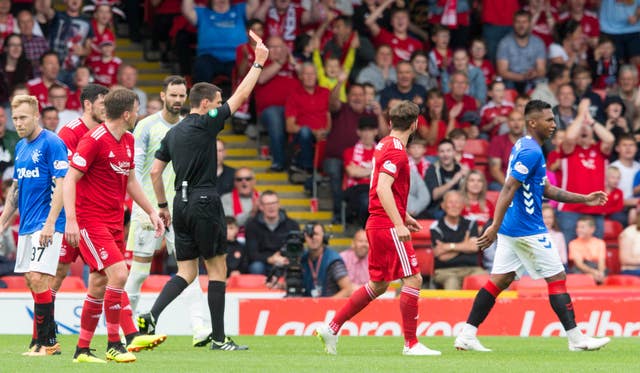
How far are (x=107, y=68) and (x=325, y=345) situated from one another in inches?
370

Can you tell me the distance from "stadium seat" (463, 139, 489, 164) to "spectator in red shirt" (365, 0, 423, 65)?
2.14 m

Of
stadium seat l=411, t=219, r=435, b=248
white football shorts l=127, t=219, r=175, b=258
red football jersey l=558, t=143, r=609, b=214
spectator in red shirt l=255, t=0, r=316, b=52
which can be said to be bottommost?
stadium seat l=411, t=219, r=435, b=248

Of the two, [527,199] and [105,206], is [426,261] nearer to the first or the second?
[527,199]

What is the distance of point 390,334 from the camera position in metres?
15.3

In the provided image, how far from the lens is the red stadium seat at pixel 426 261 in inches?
694

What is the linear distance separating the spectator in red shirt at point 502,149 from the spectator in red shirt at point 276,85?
120 inches

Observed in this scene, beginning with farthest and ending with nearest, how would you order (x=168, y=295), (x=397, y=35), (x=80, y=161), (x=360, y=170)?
(x=397, y=35)
(x=360, y=170)
(x=168, y=295)
(x=80, y=161)

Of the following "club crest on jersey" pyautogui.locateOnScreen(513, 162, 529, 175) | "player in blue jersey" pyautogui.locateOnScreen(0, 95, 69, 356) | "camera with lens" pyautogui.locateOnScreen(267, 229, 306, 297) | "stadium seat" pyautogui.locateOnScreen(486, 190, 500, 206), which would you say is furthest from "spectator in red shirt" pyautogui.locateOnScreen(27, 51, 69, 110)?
"club crest on jersey" pyautogui.locateOnScreen(513, 162, 529, 175)

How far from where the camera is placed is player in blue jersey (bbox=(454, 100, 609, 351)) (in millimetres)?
11617

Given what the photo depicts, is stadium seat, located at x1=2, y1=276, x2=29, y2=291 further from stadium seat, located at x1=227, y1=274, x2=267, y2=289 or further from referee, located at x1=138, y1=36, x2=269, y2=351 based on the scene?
referee, located at x1=138, y1=36, x2=269, y2=351

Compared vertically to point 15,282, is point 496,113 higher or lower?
higher

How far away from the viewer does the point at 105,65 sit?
19.9 metres

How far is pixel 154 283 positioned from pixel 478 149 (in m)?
6.27

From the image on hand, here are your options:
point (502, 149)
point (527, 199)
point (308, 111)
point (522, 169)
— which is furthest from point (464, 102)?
point (522, 169)
